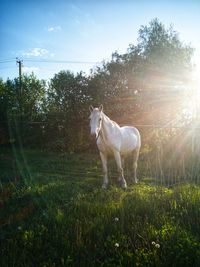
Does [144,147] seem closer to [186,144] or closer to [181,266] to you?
[186,144]

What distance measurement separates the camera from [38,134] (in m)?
17.4

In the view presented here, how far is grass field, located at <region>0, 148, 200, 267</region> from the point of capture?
3.22 meters

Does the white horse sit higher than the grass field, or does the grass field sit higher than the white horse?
the white horse

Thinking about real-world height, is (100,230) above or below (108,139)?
below

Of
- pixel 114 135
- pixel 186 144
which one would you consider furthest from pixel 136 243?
pixel 186 144

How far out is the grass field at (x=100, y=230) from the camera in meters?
3.22

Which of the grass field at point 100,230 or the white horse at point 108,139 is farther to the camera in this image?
the white horse at point 108,139

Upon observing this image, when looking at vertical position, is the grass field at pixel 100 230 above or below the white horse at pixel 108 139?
below

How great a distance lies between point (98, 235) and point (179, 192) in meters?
2.39

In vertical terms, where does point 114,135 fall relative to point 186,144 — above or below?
above

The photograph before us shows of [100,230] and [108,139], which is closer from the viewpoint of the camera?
[100,230]

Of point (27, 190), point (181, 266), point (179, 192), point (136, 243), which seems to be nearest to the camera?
point (181, 266)

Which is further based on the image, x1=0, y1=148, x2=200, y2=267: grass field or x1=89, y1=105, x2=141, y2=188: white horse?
x1=89, y1=105, x2=141, y2=188: white horse

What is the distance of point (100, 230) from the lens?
12.7 ft
